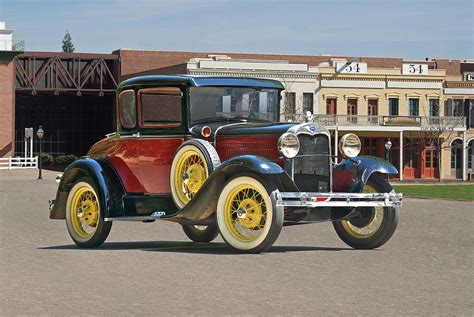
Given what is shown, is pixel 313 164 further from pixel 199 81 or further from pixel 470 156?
pixel 470 156

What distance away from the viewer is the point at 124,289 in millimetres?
10141

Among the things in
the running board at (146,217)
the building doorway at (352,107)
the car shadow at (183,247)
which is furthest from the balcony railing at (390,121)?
the running board at (146,217)

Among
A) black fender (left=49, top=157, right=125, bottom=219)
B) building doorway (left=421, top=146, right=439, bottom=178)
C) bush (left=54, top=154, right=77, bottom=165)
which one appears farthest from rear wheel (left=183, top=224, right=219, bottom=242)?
bush (left=54, top=154, right=77, bottom=165)

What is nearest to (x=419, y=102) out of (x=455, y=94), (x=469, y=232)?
(x=455, y=94)

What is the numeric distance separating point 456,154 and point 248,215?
214ft

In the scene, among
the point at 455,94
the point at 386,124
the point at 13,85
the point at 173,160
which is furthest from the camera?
the point at 13,85

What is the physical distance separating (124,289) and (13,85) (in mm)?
74944

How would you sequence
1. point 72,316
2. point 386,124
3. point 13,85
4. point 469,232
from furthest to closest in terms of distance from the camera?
point 13,85 → point 386,124 → point 469,232 → point 72,316

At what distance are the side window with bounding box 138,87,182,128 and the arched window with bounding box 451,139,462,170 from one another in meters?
63.0

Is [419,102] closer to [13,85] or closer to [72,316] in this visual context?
[13,85]

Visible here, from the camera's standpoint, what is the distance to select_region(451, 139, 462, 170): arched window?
7612cm

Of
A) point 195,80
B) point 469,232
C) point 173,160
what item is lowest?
point 469,232

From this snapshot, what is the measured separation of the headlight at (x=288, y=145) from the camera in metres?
13.3

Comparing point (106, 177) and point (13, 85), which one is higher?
point (13, 85)
